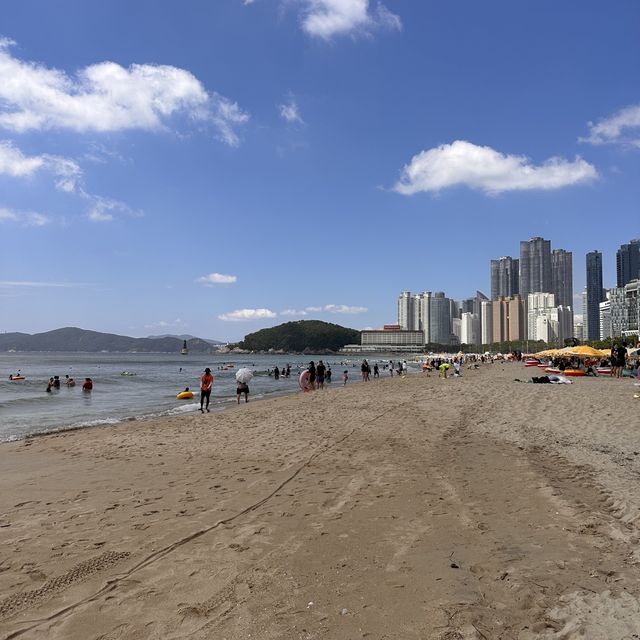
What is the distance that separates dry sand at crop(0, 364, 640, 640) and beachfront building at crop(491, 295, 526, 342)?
180 m

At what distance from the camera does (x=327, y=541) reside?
15.2 ft

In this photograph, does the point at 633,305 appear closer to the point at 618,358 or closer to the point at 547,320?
the point at 547,320

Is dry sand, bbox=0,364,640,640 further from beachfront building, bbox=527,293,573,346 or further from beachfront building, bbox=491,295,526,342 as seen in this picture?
beachfront building, bbox=491,295,526,342

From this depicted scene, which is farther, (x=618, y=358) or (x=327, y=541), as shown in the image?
(x=618, y=358)

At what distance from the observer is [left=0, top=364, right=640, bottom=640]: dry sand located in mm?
3258

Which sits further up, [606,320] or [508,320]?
[508,320]

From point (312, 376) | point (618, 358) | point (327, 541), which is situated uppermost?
point (618, 358)

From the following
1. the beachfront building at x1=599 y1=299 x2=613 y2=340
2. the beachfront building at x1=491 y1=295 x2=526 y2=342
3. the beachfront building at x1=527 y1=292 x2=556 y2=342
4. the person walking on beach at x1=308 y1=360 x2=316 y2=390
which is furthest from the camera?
the beachfront building at x1=491 y1=295 x2=526 y2=342

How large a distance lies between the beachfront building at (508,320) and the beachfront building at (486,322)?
2.28 metres

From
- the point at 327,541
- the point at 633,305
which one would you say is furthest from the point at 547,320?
the point at 327,541

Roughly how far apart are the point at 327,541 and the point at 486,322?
7756 inches

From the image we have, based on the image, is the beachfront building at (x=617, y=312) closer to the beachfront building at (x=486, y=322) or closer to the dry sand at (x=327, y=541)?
the beachfront building at (x=486, y=322)

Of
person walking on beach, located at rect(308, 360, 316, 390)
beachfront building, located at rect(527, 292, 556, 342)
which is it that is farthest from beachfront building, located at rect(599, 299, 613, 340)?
person walking on beach, located at rect(308, 360, 316, 390)

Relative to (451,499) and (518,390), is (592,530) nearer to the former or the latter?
(451,499)
